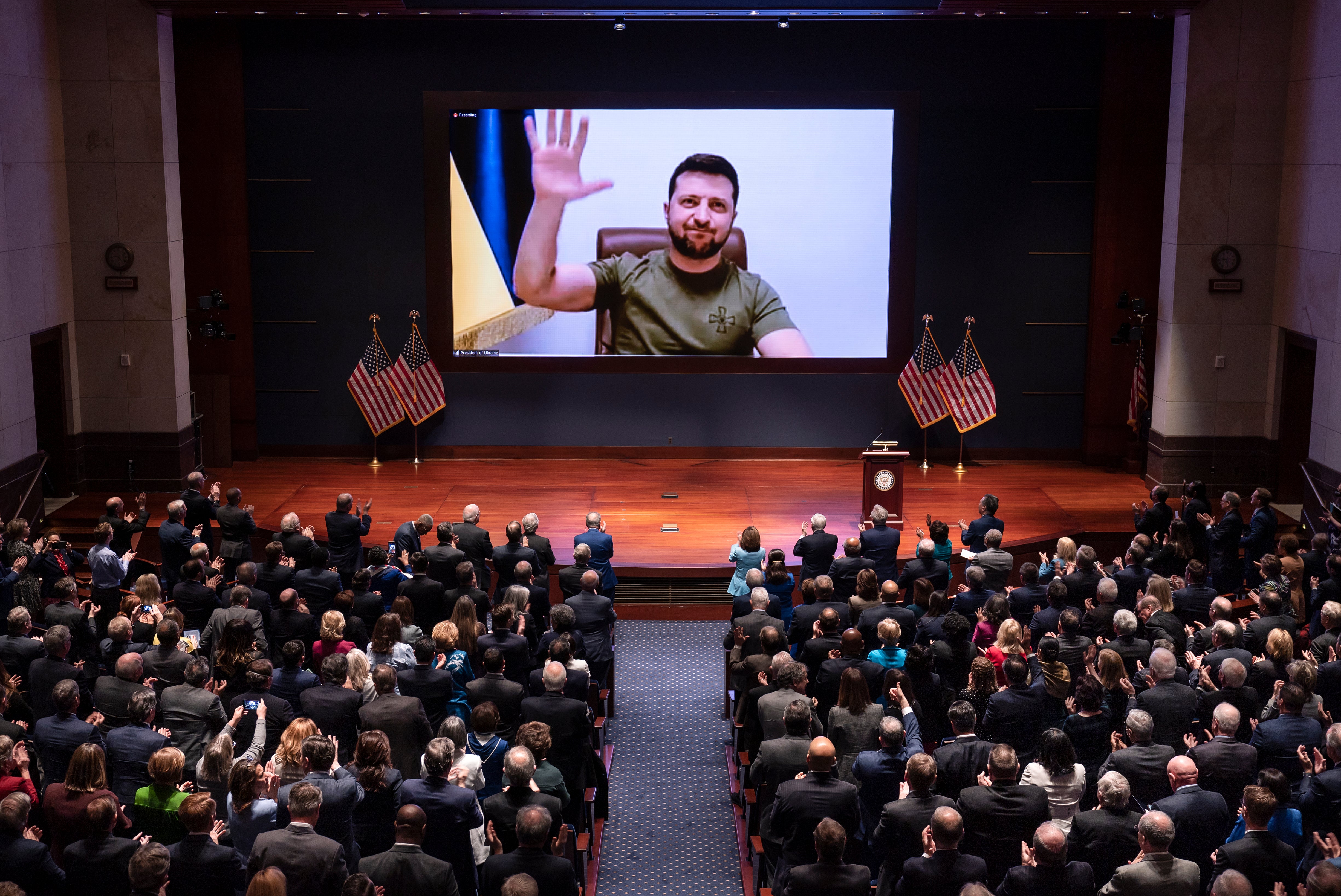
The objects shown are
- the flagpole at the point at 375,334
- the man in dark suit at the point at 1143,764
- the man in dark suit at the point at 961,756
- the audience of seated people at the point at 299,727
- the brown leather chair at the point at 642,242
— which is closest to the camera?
the audience of seated people at the point at 299,727

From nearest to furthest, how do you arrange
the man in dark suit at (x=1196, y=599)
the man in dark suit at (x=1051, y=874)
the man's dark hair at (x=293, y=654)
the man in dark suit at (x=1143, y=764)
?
1. the man in dark suit at (x=1051, y=874)
2. the man in dark suit at (x=1143, y=764)
3. the man's dark hair at (x=293, y=654)
4. the man in dark suit at (x=1196, y=599)

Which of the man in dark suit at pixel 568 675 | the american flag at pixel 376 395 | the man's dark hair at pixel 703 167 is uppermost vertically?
the man's dark hair at pixel 703 167

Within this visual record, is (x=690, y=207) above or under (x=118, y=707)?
above

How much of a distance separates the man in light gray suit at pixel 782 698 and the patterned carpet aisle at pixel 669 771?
3.04 feet

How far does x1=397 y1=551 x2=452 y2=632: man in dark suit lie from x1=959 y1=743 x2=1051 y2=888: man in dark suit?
13.2 ft

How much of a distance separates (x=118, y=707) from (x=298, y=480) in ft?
25.7

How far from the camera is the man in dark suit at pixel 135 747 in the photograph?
629 centimetres

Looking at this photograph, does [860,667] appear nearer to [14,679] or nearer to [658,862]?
[658,862]

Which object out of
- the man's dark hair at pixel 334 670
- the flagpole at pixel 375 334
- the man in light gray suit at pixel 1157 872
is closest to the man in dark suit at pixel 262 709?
the man's dark hair at pixel 334 670

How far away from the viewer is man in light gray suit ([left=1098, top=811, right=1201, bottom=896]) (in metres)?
5.23

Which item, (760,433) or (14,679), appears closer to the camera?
(14,679)

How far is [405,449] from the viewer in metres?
15.5

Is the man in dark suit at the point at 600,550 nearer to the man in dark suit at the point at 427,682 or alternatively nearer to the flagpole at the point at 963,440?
the man in dark suit at the point at 427,682

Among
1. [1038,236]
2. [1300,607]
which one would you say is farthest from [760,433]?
[1300,607]
